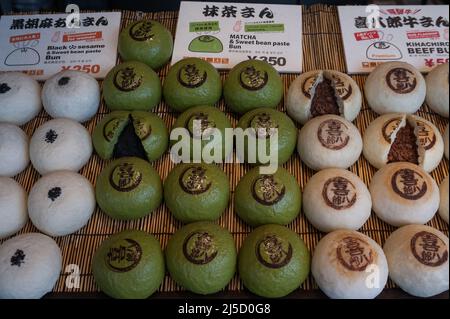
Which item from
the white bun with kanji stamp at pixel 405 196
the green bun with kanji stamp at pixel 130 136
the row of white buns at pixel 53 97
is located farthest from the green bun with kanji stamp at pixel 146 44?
the white bun with kanji stamp at pixel 405 196

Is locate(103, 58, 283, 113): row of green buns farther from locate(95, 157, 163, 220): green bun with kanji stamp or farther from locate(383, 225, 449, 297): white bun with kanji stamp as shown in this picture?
locate(383, 225, 449, 297): white bun with kanji stamp

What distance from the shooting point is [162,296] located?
1.59 metres

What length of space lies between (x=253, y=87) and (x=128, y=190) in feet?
2.19

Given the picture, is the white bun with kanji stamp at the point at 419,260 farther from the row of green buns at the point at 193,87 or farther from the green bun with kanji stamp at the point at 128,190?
the green bun with kanji stamp at the point at 128,190

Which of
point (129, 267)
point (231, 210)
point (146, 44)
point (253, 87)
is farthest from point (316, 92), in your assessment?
point (129, 267)

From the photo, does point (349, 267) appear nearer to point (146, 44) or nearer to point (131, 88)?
point (131, 88)

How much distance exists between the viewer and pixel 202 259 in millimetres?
1506

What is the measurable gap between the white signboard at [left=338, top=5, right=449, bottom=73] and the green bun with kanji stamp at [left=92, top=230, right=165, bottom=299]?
1.22 meters

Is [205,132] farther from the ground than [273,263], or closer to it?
farther from the ground

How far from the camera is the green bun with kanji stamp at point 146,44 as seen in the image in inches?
81.0

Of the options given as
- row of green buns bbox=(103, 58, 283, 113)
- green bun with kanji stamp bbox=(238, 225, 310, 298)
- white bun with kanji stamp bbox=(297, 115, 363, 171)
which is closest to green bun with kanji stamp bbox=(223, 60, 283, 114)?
row of green buns bbox=(103, 58, 283, 113)

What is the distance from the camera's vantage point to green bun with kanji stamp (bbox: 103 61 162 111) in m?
1.92

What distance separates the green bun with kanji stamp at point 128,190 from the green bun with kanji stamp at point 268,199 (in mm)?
324

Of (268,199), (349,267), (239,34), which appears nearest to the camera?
(349,267)
